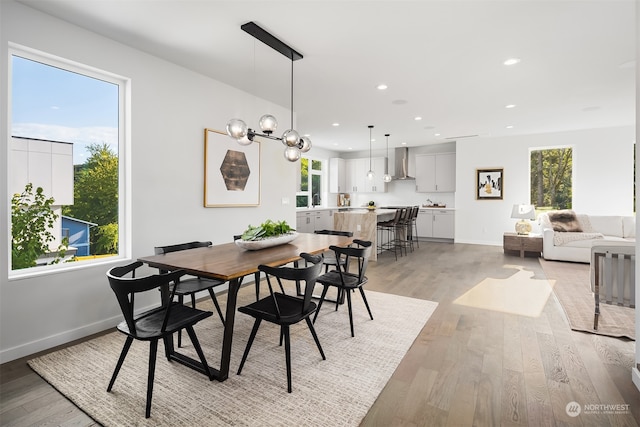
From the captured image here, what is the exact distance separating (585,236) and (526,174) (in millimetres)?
2182

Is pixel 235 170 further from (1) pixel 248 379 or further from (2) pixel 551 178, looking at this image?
(2) pixel 551 178

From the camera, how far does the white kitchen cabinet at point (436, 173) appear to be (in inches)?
336

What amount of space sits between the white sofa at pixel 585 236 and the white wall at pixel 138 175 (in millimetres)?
5493

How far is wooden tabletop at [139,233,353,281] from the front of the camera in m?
2.03

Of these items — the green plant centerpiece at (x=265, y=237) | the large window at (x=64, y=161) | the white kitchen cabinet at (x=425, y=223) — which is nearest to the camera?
the large window at (x=64, y=161)

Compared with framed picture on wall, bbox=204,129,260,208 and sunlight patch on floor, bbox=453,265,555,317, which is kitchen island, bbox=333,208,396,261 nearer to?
sunlight patch on floor, bbox=453,265,555,317

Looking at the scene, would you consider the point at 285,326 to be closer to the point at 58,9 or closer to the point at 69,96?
the point at 69,96

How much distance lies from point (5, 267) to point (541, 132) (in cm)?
907

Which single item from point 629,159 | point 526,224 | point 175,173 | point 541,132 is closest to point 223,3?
point 175,173

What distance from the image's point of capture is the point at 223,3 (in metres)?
2.41

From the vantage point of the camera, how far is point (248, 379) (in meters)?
2.12

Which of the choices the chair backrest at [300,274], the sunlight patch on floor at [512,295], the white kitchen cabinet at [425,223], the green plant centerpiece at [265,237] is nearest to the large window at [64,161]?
the green plant centerpiece at [265,237]

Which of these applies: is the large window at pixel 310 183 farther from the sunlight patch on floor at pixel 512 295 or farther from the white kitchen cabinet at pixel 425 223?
the sunlight patch on floor at pixel 512 295

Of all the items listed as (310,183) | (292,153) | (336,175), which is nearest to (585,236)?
(292,153)
